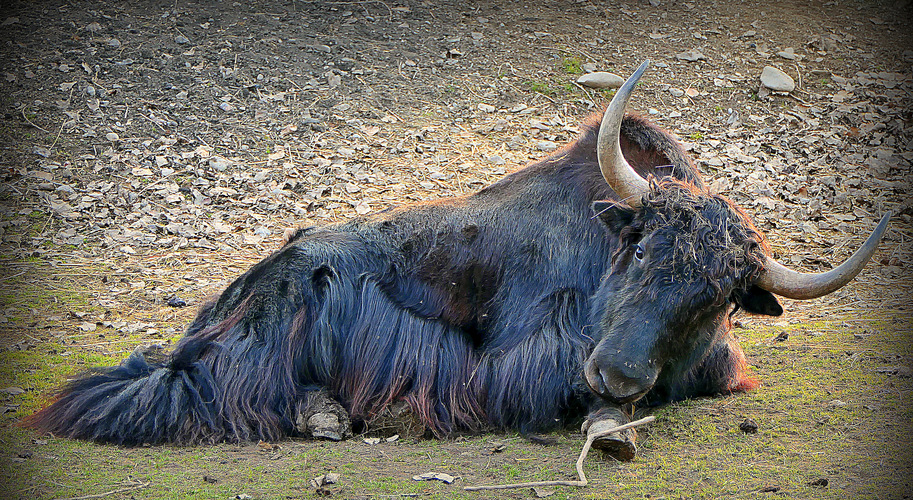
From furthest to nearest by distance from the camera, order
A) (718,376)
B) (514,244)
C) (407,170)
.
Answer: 1. (407,170)
2. (514,244)
3. (718,376)

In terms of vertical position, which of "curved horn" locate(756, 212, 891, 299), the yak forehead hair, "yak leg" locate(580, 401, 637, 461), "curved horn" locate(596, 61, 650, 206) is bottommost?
"yak leg" locate(580, 401, 637, 461)

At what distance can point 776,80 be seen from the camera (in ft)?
35.7

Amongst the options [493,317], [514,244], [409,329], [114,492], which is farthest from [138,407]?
[514,244]

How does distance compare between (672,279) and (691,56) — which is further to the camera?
(691,56)

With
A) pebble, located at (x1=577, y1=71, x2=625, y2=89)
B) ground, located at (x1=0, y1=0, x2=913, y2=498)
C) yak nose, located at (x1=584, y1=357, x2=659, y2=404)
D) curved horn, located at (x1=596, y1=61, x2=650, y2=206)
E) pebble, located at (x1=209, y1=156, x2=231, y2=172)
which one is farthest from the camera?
pebble, located at (x1=577, y1=71, x2=625, y2=89)

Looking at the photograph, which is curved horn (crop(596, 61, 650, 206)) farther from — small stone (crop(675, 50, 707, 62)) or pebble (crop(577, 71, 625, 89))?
small stone (crop(675, 50, 707, 62))

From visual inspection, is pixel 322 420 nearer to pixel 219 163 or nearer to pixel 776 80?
pixel 219 163

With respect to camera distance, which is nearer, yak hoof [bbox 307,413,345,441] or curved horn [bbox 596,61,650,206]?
curved horn [bbox 596,61,650,206]

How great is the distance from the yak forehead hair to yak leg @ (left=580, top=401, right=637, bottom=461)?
32.2 inches

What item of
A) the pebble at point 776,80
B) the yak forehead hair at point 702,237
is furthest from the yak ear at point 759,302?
the pebble at point 776,80

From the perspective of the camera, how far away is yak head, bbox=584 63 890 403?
4.03m

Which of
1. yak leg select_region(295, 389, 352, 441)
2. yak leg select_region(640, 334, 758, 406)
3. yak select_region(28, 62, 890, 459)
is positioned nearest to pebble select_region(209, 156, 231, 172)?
yak select_region(28, 62, 890, 459)

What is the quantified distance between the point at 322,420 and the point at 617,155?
215 cm

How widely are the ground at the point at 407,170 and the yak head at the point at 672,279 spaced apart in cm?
48
